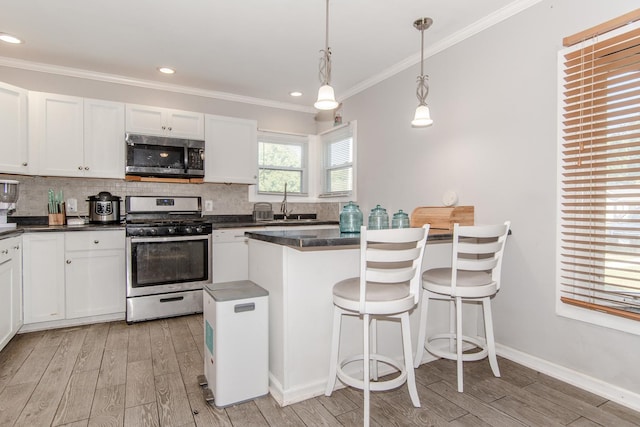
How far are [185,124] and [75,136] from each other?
1054 mm

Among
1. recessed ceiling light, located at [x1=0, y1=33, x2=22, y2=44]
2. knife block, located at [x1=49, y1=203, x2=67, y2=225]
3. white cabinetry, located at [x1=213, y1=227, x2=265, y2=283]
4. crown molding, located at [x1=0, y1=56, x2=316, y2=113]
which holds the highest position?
recessed ceiling light, located at [x1=0, y1=33, x2=22, y2=44]

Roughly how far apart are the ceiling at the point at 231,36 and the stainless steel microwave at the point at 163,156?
72 cm

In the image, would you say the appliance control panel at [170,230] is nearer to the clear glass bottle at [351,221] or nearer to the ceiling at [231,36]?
the ceiling at [231,36]


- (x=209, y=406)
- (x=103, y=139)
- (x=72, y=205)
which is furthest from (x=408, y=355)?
(x=72, y=205)

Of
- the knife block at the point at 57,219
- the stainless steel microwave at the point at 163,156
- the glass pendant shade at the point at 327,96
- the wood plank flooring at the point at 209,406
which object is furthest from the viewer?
the stainless steel microwave at the point at 163,156

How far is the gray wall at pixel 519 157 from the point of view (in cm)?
215

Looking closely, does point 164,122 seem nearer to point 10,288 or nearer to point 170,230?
point 170,230

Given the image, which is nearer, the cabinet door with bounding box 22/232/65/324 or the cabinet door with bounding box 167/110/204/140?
the cabinet door with bounding box 22/232/65/324

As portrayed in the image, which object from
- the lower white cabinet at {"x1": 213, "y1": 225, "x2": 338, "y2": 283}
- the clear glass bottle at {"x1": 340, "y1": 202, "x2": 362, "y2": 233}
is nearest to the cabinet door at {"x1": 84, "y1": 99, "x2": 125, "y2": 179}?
the lower white cabinet at {"x1": 213, "y1": 225, "x2": 338, "y2": 283}

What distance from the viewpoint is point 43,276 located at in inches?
124

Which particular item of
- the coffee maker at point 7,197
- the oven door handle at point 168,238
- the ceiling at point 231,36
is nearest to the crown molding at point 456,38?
the ceiling at point 231,36

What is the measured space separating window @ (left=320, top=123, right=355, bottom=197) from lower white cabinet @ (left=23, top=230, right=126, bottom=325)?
2554mm

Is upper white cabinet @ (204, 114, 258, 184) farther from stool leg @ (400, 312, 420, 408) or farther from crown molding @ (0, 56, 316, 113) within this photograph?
stool leg @ (400, 312, 420, 408)

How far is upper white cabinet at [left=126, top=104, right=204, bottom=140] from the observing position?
378 cm
